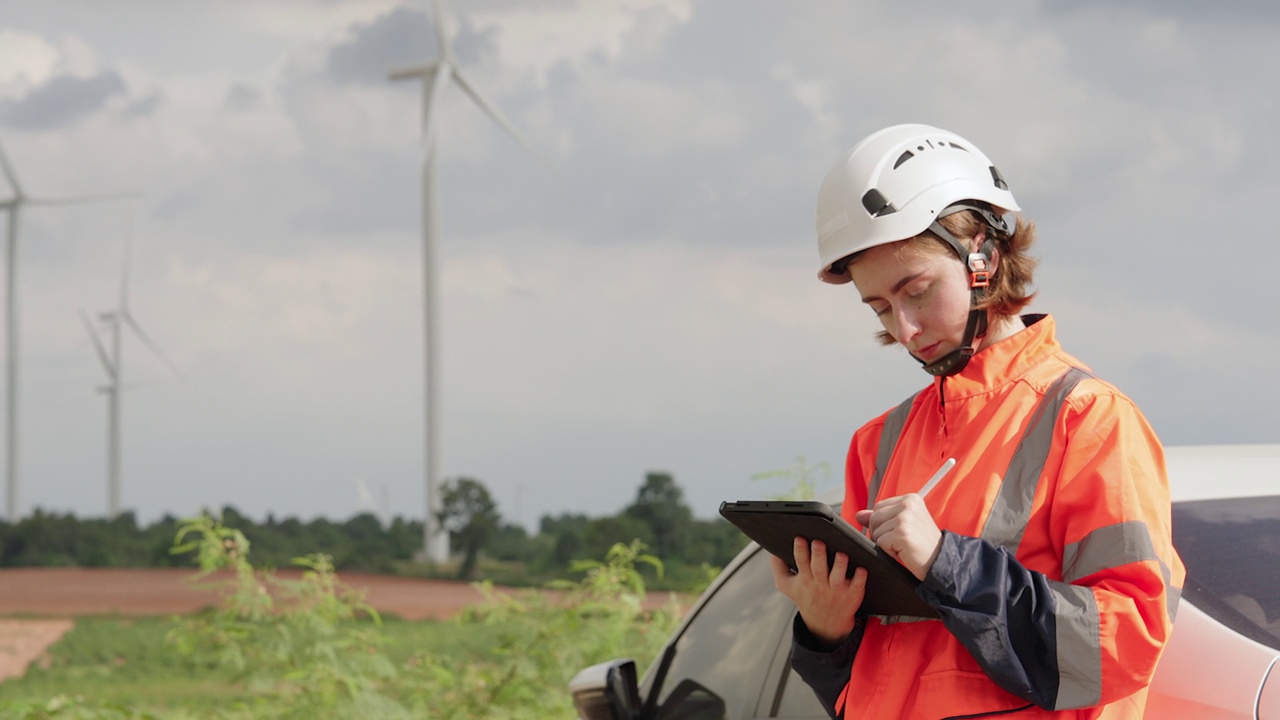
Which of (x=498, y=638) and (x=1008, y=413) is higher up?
(x=1008, y=413)

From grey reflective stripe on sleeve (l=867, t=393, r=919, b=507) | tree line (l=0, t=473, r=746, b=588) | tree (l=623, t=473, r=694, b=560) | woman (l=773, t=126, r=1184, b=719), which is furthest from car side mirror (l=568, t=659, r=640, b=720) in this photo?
tree (l=623, t=473, r=694, b=560)

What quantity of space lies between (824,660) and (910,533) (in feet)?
1.48

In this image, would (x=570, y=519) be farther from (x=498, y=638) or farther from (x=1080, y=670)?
(x=1080, y=670)

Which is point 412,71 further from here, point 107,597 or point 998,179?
point 998,179

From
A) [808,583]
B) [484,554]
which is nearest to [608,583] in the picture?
[808,583]

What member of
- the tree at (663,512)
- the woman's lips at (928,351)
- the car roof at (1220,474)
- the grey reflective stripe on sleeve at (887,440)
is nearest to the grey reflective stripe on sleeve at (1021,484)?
the woman's lips at (928,351)

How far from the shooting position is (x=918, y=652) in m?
2.06

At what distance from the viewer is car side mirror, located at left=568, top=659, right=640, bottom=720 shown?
11.3 feet

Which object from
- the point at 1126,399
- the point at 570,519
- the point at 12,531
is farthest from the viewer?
the point at 12,531

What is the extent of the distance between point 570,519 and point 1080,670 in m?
18.9

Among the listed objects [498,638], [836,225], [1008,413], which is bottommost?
[498,638]

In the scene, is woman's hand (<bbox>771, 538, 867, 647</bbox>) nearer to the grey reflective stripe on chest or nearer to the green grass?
the grey reflective stripe on chest

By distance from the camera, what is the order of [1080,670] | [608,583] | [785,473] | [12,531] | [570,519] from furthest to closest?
[12,531] → [570,519] → [785,473] → [608,583] → [1080,670]

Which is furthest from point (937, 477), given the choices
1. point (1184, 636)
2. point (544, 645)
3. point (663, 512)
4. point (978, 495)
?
point (663, 512)
